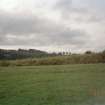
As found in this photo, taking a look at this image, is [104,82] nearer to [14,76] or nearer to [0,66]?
[14,76]

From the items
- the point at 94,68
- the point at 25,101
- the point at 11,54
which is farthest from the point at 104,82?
the point at 11,54

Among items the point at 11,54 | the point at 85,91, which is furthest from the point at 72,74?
the point at 11,54

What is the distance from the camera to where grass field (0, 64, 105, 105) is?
9719 millimetres

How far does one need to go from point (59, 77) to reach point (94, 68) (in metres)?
2.39

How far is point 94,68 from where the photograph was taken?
15070mm

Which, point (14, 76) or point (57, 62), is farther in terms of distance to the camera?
point (57, 62)

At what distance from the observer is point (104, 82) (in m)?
12.1

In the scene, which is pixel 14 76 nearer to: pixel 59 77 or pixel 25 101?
pixel 59 77

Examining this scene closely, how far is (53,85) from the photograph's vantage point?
476 inches

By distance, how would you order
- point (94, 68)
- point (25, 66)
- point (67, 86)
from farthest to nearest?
point (25, 66), point (94, 68), point (67, 86)

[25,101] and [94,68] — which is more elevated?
[94,68]

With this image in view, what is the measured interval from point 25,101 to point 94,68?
250 inches

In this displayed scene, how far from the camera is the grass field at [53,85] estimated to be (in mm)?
9719

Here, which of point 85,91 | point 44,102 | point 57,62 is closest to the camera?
point 44,102
